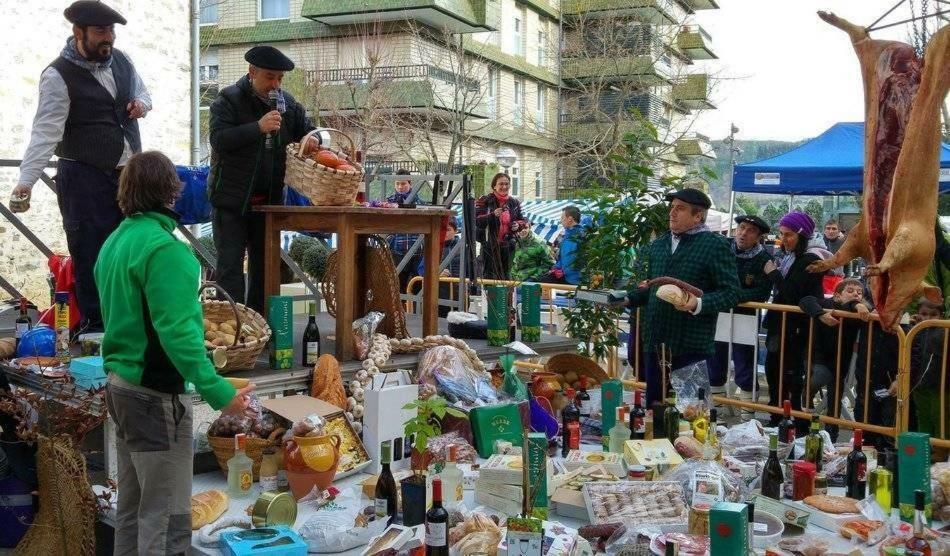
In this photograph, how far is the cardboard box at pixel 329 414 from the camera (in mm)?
4262

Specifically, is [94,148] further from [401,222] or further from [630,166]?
[630,166]

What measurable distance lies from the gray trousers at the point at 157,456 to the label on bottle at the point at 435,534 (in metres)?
0.92

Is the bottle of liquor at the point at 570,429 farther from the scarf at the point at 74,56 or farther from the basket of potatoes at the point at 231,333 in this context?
the scarf at the point at 74,56

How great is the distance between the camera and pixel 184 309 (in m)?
3.03

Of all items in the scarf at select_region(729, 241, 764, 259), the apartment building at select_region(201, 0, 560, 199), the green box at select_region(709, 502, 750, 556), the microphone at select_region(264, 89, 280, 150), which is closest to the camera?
the green box at select_region(709, 502, 750, 556)

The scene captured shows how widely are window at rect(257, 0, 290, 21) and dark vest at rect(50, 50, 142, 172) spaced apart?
21219mm

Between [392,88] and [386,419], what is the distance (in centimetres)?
1851

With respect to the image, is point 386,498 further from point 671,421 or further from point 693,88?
point 693,88

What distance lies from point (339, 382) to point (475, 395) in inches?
29.7

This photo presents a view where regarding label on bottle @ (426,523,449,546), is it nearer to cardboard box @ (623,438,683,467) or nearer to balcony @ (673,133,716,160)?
cardboard box @ (623,438,683,467)

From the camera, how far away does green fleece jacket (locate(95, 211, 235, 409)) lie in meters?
3.00

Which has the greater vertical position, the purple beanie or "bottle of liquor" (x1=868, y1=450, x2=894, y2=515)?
the purple beanie

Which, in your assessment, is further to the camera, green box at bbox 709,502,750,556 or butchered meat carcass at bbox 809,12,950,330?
green box at bbox 709,502,750,556

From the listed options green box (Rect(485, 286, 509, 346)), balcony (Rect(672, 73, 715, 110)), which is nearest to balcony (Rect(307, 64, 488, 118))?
balcony (Rect(672, 73, 715, 110))
